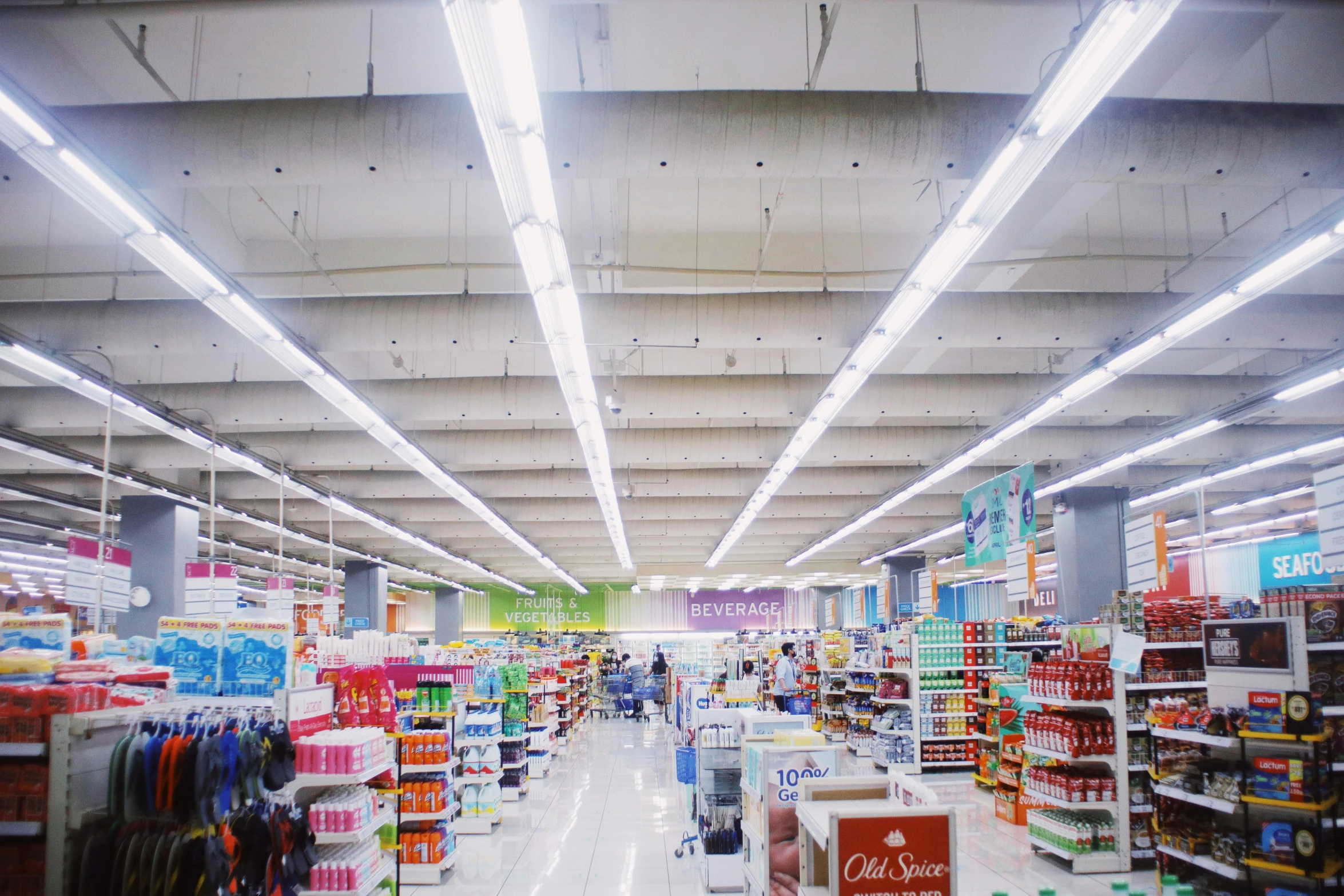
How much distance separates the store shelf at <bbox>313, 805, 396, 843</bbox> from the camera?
5.01 m

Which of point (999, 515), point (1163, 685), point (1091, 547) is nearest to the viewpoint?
point (1163, 685)

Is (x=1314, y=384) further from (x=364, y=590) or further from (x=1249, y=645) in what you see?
(x=364, y=590)

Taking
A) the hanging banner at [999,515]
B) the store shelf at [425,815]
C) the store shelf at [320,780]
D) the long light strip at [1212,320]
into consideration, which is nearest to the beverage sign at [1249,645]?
the long light strip at [1212,320]

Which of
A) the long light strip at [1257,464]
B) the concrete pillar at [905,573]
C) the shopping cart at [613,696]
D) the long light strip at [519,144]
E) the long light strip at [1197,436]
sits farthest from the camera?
the concrete pillar at [905,573]

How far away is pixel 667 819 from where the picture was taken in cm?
988

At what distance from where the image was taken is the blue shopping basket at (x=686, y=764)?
30.5ft

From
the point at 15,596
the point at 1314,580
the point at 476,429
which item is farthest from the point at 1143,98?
the point at 15,596

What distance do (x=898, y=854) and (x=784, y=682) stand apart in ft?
46.5

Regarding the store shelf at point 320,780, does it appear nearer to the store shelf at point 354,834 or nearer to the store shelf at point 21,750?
the store shelf at point 354,834

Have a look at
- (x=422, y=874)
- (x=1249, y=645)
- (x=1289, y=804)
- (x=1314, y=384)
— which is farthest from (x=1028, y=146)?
(x=422, y=874)

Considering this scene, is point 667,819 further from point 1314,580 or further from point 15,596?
point 15,596

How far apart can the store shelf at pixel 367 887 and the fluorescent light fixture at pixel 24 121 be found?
4.00 metres

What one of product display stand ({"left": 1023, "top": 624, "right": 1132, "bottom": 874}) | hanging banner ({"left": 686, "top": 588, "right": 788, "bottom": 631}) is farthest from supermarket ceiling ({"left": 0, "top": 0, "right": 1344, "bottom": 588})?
hanging banner ({"left": 686, "top": 588, "right": 788, "bottom": 631})

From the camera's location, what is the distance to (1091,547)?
15195mm
